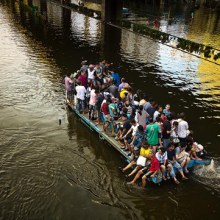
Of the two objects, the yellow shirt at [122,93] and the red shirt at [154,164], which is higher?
the yellow shirt at [122,93]

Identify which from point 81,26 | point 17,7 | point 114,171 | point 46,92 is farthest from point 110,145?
point 17,7

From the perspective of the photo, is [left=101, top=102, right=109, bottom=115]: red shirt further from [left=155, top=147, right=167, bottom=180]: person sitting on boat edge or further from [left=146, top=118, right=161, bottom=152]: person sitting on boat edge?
[left=155, top=147, right=167, bottom=180]: person sitting on boat edge

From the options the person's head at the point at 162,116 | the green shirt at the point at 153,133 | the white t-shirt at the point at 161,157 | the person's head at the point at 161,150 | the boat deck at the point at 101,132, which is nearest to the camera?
the person's head at the point at 161,150

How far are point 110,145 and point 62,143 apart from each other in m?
2.46

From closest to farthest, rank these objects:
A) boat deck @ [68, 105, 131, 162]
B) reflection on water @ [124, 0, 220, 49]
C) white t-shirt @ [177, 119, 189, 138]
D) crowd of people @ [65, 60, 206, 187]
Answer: crowd of people @ [65, 60, 206, 187], white t-shirt @ [177, 119, 189, 138], boat deck @ [68, 105, 131, 162], reflection on water @ [124, 0, 220, 49]

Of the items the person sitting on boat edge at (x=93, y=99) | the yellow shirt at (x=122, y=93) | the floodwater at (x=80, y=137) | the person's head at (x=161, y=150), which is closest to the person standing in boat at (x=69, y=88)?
the floodwater at (x=80, y=137)

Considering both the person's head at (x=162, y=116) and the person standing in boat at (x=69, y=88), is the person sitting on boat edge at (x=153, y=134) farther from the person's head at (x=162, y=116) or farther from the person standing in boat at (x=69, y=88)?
the person standing in boat at (x=69, y=88)

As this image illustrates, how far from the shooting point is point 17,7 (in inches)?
2203

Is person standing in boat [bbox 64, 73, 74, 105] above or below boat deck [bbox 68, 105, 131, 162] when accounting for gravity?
above

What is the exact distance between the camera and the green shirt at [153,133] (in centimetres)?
1141

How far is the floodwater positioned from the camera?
1032 cm

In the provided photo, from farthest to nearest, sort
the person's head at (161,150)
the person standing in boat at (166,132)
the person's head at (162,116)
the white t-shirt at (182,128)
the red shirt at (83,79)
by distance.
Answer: the red shirt at (83,79) < the person's head at (162,116) < the white t-shirt at (182,128) < the person standing in boat at (166,132) < the person's head at (161,150)

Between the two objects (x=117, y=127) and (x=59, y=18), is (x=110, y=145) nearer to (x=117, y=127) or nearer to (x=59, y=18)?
(x=117, y=127)

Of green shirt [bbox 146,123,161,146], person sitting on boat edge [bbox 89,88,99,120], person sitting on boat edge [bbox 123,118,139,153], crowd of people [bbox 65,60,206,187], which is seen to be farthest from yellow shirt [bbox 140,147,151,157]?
person sitting on boat edge [bbox 89,88,99,120]
